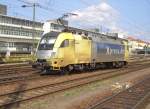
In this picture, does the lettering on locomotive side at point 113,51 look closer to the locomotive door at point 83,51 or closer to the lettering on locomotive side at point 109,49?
the lettering on locomotive side at point 109,49

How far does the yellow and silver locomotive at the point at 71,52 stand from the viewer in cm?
2336

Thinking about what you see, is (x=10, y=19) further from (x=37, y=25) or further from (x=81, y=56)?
(x=81, y=56)

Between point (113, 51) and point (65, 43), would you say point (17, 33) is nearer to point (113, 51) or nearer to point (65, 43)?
point (113, 51)

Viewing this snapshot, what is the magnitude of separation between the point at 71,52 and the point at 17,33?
7469cm

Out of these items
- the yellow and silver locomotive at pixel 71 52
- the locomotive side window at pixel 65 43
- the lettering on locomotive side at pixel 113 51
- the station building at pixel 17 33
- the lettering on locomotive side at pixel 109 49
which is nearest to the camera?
the yellow and silver locomotive at pixel 71 52

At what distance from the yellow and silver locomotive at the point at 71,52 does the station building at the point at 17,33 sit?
6029 centimetres

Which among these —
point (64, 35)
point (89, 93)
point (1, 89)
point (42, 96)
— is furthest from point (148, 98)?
point (64, 35)

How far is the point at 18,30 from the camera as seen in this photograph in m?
98.7

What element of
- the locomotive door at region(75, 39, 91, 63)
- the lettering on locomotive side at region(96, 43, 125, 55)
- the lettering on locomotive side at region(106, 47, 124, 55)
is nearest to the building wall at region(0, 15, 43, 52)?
the lettering on locomotive side at region(106, 47, 124, 55)

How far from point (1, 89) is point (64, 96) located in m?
3.35

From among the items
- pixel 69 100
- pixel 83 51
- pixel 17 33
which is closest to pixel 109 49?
pixel 83 51

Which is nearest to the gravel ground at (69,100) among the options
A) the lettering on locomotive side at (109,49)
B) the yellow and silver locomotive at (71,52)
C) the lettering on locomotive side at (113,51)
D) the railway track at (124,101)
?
the railway track at (124,101)

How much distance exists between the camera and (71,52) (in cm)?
2488

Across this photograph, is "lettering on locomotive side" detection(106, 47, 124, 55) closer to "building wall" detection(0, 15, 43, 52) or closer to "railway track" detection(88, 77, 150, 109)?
"railway track" detection(88, 77, 150, 109)
